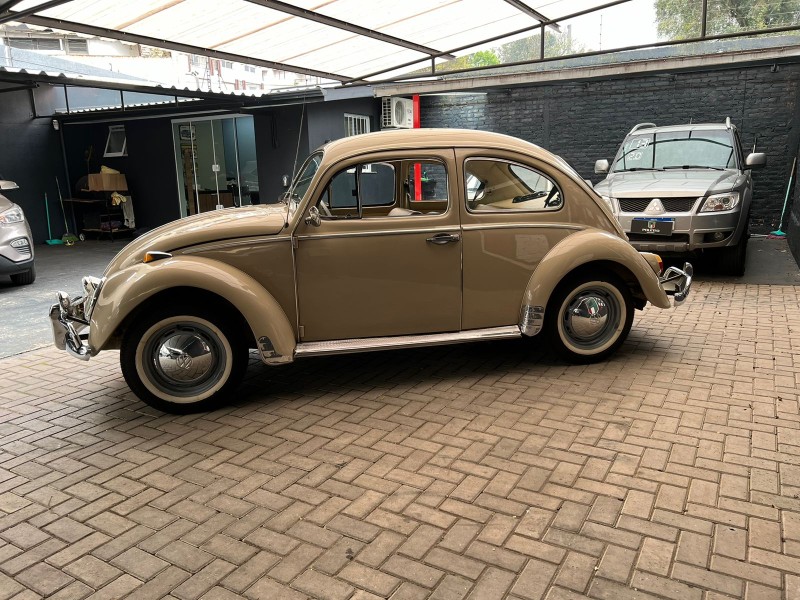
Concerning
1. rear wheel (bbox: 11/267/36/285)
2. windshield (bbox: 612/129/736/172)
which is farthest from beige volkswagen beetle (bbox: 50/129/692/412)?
rear wheel (bbox: 11/267/36/285)

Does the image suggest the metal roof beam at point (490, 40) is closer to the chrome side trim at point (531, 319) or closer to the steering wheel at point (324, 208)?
the chrome side trim at point (531, 319)

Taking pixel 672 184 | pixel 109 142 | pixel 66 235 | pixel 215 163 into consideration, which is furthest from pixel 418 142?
pixel 109 142

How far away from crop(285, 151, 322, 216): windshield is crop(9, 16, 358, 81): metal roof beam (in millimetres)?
3494

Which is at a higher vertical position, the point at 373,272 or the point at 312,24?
the point at 312,24

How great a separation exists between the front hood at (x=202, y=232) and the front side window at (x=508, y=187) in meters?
1.55

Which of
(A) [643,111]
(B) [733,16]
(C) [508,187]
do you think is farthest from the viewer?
(A) [643,111]

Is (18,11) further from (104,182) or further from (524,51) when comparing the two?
(104,182)

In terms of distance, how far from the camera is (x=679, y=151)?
9.49 m

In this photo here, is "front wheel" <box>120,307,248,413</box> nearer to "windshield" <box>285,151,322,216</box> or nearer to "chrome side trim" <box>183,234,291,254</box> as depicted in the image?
"chrome side trim" <box>183,234,291,254</box>

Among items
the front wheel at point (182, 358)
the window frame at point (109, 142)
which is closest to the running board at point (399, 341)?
the front wheel at point (182, 358)

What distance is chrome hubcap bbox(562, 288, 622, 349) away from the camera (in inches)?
196

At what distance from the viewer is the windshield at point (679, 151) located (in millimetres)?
9219

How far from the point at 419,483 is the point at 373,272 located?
1730 mm

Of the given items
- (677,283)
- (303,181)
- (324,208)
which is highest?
(303,181)
